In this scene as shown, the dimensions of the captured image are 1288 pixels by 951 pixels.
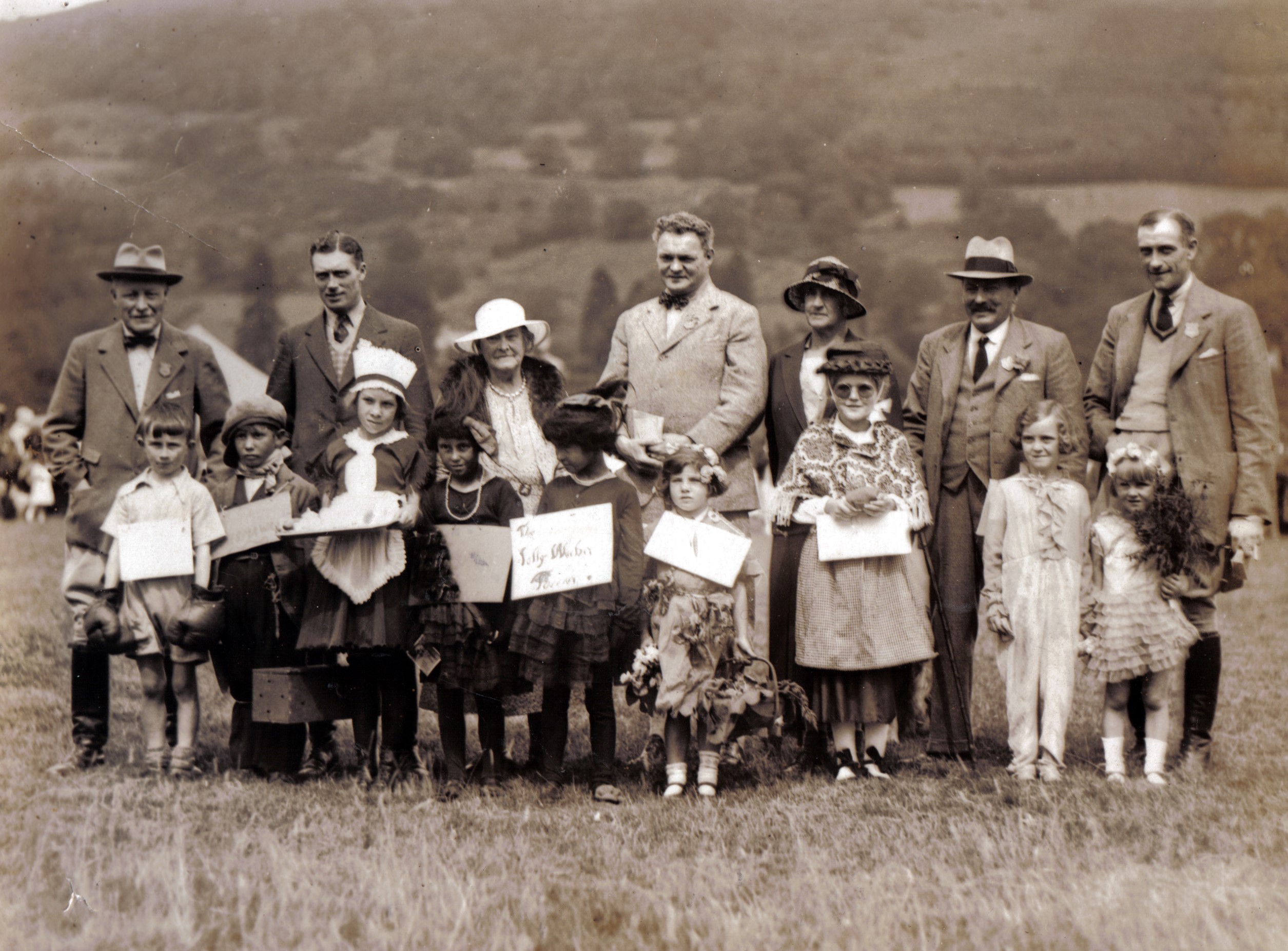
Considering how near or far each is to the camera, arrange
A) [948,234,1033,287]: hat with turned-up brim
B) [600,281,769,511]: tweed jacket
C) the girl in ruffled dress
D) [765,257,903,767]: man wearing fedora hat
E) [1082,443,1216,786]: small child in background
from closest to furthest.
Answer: the girl in ruffled dress < [1082,443,1216,786]: small child in background < [765,257,903,767]: man wearing fedora hat < [948,234,1033,287]: hat with turned-up brim < [600,281,769,511]: tweed jacket

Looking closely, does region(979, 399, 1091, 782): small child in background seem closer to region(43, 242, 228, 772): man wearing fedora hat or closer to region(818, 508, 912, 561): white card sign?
region(818, 508, 912, 561): white card sign

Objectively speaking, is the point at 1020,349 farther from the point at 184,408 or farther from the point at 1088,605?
the point at 184,408

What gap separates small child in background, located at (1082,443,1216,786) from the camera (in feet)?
16.6

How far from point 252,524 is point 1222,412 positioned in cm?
440

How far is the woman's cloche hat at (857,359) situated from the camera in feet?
16.3

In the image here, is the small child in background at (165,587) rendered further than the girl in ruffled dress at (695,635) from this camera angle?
Yes

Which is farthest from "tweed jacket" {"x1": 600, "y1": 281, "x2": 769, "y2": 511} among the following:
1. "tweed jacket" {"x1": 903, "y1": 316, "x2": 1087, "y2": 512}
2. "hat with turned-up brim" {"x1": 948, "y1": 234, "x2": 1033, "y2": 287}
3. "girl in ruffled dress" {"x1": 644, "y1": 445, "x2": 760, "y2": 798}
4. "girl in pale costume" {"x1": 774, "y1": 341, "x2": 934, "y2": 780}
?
"hat with turned-up brim" {"x1": 948, "y1": 234, "x2": 1033, "y2": 287}

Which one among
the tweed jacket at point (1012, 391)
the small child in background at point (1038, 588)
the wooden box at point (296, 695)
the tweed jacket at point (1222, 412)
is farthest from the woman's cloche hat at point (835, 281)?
the wooden box at point (296, 695)

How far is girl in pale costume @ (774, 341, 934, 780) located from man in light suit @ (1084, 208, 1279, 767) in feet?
3.70

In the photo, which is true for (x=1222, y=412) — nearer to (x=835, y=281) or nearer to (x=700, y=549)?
(x=835, y=281)

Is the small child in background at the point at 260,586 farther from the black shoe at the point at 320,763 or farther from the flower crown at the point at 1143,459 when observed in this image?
the flower crown at the point at 1143,459

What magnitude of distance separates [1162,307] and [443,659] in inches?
143

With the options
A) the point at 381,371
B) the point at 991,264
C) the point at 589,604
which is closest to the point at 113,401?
the point at 381,371

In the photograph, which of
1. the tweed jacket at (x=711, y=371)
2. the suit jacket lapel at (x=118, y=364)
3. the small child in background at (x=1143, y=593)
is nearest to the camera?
the small child in background at (x=1143, y=593)
